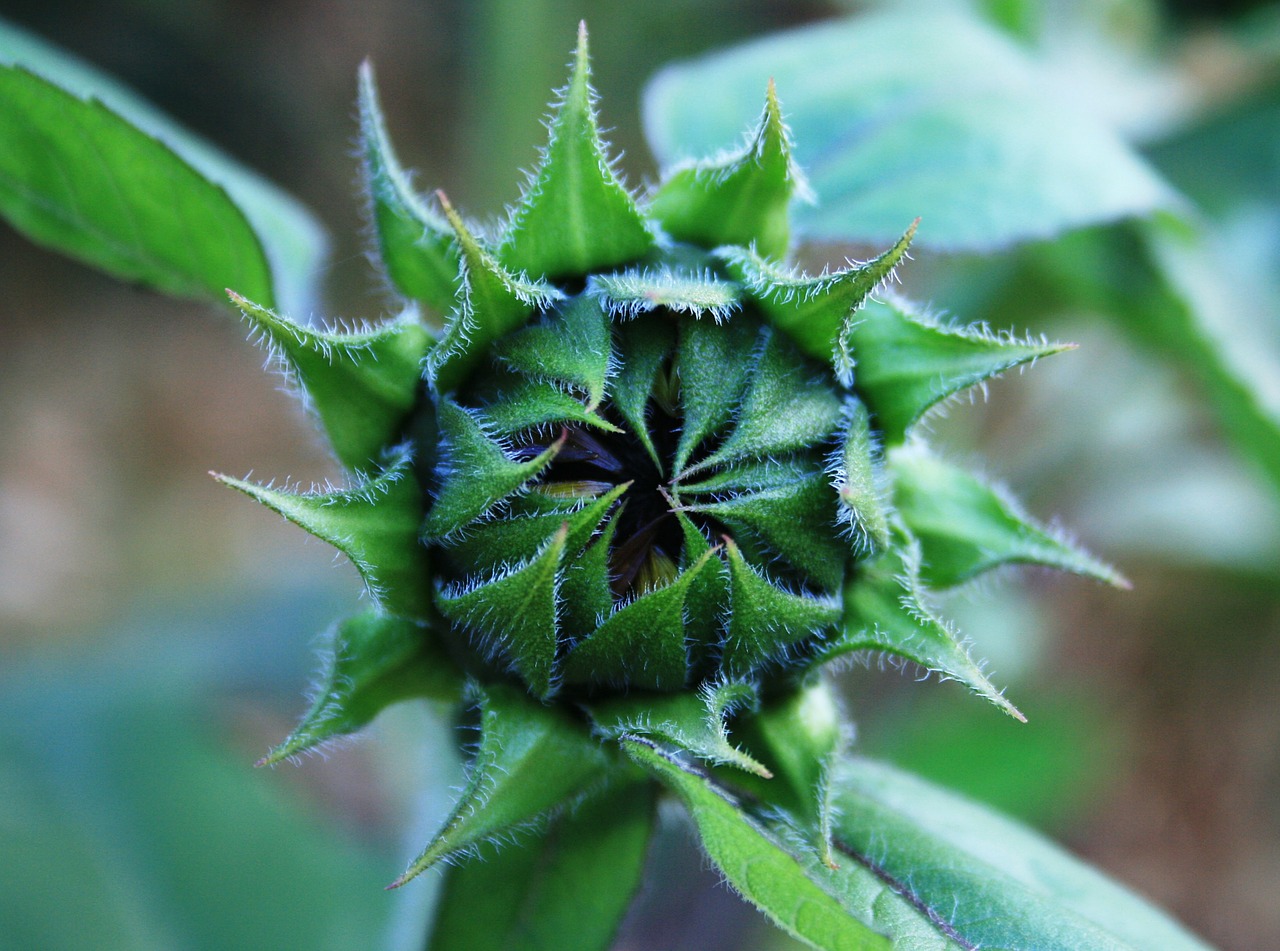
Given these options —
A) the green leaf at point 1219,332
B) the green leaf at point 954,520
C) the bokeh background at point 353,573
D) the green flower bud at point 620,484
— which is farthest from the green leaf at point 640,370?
the green leaf at point 1219,332

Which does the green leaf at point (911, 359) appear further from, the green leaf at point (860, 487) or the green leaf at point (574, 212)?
the green leaf at point (574, 212)

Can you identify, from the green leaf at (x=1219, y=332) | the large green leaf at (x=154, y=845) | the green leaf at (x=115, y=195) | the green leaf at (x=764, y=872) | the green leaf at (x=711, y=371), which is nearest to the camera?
the green leaf at (x=764, y=872)

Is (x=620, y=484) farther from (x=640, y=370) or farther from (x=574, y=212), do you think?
(x=574, y=212)

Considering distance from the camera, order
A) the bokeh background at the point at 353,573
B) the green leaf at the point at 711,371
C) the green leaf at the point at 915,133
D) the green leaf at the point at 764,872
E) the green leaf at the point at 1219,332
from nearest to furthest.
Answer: the green leaf at the point at 764,872 < the green leaf at the point at 711,371 < the green leaf at the point at 915,133 < the green leaf at the point at 1219,332 < the bokeh background at the point at 353,573

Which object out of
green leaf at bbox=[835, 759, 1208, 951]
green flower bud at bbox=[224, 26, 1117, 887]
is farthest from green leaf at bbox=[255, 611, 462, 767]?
green leaf at bbox=[835, 759, 1208, 951]

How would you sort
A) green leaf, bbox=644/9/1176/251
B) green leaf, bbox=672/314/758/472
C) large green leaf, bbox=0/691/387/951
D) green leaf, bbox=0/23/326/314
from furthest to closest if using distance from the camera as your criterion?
large green leaf, bbox=0/691/387/951, green leaf, bbox=644/9/1176/251, green leaf, bbox=0/23/326/314, green leaf, bbox=672/314/758/472

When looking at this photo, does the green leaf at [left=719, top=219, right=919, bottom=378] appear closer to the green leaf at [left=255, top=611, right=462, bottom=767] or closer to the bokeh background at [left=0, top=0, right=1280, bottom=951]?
the green leaf at [left=255, top=611, right=462, bottom=767]

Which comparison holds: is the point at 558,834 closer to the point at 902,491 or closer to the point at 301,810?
the point at 902,491
